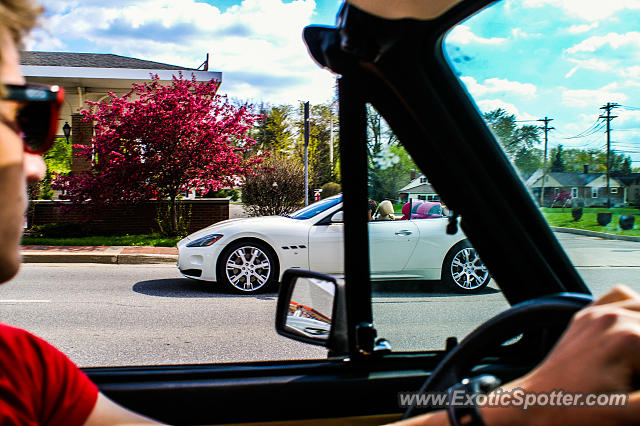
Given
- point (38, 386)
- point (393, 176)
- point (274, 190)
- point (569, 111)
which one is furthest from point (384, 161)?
point (274, 190)

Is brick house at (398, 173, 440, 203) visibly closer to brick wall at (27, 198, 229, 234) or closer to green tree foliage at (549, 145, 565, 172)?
green tree foliage at (549, 145, 565, 172)

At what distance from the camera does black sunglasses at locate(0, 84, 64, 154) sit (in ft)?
3.02

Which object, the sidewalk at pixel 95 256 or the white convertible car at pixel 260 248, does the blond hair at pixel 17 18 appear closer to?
the white convertible car at pixel 260 248

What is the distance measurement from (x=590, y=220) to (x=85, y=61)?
63.2 ft

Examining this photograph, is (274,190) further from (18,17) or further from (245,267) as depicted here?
(18,17)

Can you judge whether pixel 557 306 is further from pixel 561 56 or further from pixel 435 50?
pixel 435 50

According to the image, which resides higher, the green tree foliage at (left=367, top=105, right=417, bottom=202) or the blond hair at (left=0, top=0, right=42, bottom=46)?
the blond hair at (left=0, top=0, right=42, bottom=46)

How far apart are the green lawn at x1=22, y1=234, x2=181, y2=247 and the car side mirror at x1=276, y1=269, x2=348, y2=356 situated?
37.5 ft

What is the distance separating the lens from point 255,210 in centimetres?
1662

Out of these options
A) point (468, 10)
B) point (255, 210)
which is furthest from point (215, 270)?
point (255, 210)

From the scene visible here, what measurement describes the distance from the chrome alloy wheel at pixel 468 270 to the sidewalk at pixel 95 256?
9996 mm

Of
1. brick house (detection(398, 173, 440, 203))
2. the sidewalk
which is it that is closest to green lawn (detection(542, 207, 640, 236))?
brick house (detection(398, 173, 440, 203))

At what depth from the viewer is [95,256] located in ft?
35.4

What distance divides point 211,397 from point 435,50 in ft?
3.55
